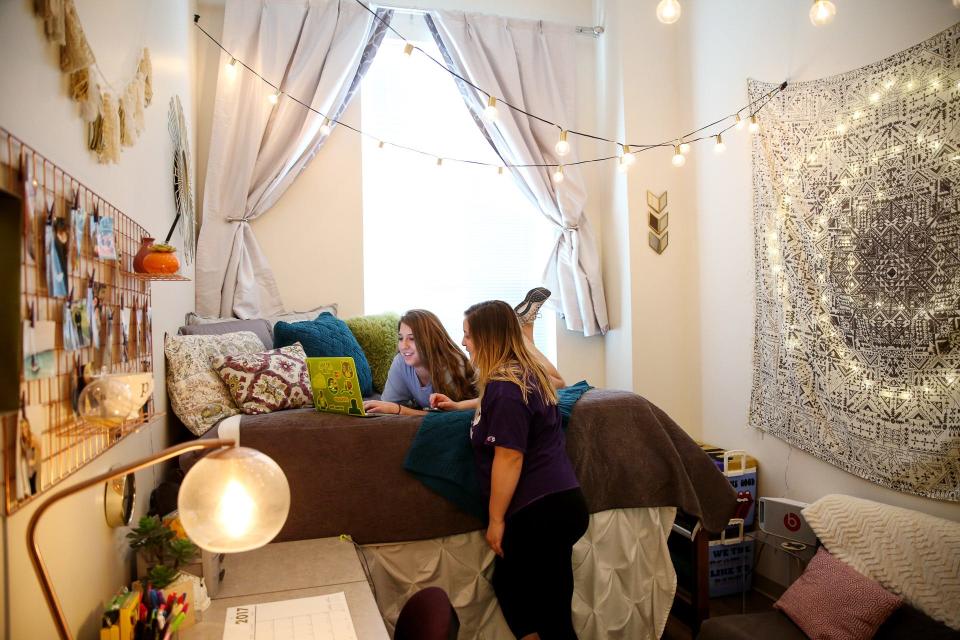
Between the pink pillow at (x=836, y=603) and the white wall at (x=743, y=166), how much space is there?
0.42 metres

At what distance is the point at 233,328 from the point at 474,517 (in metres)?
1.41

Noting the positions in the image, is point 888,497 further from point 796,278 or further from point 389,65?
point 389,65

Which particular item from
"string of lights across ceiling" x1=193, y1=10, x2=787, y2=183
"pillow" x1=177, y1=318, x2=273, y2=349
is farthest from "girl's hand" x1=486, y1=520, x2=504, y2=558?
"string of lights across ceiling" x1=193, y1=10, x2=787, y2=183

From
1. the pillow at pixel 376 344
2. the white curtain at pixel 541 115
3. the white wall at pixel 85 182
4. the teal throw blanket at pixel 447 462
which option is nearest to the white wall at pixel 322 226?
the white curtain at pixel 541 115

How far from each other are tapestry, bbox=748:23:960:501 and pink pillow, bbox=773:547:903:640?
0.43 meters

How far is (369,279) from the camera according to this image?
13.0 ft

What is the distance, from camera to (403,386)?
108 inches

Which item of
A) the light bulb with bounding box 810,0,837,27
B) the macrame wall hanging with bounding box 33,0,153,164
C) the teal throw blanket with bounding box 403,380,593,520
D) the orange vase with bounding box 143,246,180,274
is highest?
the light bulb with bounding box 810,0,837,27

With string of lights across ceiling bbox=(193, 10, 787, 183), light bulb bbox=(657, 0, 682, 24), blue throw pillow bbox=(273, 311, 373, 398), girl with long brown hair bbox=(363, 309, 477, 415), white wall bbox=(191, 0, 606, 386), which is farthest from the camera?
white wall bbox=(191, 0, 606, 386)

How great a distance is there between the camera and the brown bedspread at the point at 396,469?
2141mm

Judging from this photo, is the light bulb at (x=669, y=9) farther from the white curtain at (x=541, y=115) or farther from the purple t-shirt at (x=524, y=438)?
the white curtain at (x=541, y=115)

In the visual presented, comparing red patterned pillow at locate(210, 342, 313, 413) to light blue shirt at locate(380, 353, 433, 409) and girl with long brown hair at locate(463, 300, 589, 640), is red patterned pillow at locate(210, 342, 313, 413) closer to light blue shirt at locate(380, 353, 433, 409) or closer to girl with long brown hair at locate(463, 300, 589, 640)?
light blue shirt at locate(380, 353, 433, 409)

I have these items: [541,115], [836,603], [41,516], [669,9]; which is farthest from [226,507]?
[541,115]

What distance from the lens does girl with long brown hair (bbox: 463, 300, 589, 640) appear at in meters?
2.05
